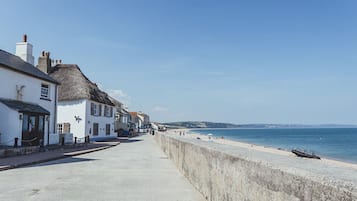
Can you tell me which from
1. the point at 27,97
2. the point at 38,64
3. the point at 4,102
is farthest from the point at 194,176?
the point at 38,64

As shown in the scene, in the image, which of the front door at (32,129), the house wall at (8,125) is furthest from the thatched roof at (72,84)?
the house wall at (8,125)

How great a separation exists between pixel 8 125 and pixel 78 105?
17096 millimetres

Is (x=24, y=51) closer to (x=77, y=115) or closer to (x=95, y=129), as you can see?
(x=77, y=115)

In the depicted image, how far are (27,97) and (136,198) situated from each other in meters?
18.7

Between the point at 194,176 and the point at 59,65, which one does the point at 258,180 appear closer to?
the point at 194,176

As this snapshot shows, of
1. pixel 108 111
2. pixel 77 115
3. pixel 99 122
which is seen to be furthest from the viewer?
pixel 108 111

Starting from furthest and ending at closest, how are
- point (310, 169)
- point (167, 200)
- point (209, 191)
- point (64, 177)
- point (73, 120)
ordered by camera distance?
point (73, 120)
point (64, 177)
point (167, 200)
point (209, 191)
point (310, 169)

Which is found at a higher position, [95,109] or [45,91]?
[45,91]

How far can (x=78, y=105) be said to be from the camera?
37219 mm

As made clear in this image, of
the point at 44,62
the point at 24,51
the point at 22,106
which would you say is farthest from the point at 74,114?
the point at 22,106

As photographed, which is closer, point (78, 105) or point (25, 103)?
point (25, 103)

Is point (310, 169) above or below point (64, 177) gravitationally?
above

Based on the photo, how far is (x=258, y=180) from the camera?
372 cm

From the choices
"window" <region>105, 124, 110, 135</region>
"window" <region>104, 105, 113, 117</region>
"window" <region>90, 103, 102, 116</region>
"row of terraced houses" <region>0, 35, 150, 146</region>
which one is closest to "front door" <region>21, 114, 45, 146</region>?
"row of terraced houses" <region>0, 35, 150, 146</region>
